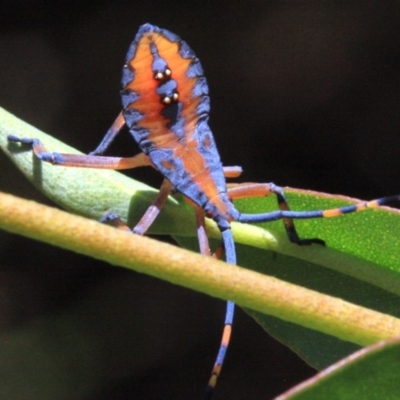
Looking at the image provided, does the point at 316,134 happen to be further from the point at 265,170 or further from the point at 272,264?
the point at 272,264

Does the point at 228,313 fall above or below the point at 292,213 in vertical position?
below

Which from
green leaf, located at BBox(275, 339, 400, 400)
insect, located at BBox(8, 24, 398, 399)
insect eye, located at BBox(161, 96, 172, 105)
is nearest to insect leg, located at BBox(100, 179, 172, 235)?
insect, located at BBox(8, 24, 398, 399)

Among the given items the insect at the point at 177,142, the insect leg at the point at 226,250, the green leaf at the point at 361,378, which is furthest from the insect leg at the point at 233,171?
the green leaf at the point at 361,378

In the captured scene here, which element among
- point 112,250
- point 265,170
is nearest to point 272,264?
point 112,250

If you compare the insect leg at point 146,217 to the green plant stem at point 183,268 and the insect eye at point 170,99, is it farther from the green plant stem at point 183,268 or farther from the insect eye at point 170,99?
the green plant stem at point 183,268

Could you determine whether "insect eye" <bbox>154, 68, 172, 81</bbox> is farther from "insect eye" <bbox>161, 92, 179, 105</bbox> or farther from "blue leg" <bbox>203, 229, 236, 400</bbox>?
"blue leg" <bbox>203, 229, 236, 400</bbox>

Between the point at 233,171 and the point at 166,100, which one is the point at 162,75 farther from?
the point at 233,171

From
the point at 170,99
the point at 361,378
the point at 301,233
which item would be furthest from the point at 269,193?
the point at 361,378
